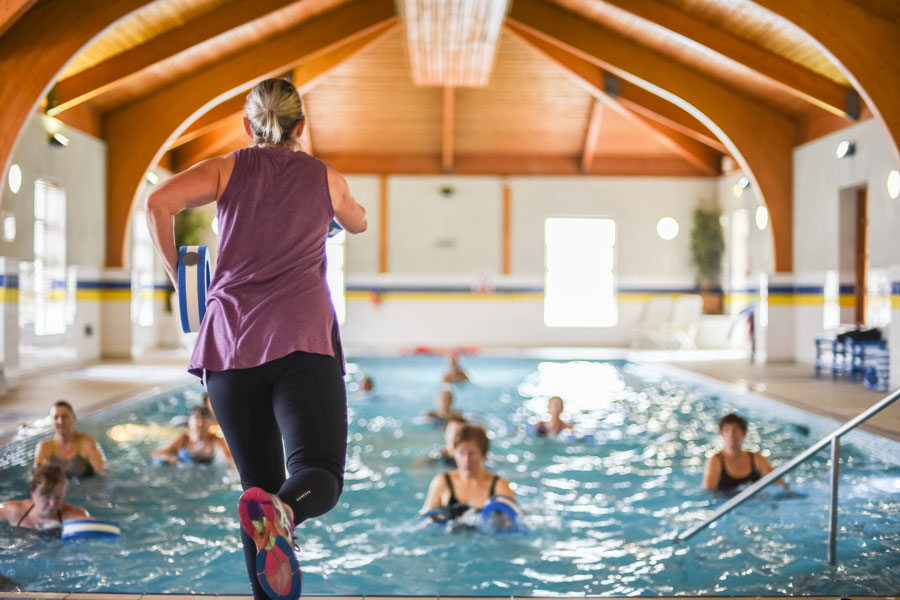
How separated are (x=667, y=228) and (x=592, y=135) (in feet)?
8.45

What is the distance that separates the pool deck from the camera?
257 inches

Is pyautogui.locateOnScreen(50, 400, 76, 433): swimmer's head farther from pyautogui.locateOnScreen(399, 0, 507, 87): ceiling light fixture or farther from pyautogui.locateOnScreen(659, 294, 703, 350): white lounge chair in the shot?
pyautogui.locateOnScreen(659, 294, 703, 350): white lounge chair

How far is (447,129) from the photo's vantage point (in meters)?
14.3

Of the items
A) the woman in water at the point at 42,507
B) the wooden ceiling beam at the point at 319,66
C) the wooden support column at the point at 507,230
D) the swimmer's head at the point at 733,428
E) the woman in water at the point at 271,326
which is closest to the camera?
the woman in water at the point at 271,326

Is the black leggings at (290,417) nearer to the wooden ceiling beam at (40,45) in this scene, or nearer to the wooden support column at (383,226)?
the wooden ceiling beam at (40,45)

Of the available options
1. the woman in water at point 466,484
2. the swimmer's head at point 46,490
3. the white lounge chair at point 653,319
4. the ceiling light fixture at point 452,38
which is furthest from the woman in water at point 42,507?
the white lounge chair at point 653,319

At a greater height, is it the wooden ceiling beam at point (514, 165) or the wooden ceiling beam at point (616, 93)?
the wooden ceiling beam at point (616, 93)

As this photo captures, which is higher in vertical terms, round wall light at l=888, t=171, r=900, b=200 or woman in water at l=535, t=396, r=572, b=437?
round wall light at l=888, t=171, r=900, b=200

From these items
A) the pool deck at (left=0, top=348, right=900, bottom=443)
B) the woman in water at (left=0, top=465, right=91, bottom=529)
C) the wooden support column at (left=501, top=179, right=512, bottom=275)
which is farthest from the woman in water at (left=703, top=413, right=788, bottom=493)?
the wooden support column at (left=501, top=179, right=512, bottom=275)

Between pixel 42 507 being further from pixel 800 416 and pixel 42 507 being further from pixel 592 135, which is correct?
pixel 592 135

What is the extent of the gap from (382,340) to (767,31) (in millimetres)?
9160

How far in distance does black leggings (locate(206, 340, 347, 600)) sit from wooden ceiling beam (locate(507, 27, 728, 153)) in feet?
33.5

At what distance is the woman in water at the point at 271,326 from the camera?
1.70m

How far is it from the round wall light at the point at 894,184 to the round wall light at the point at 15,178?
9231 millimetres
